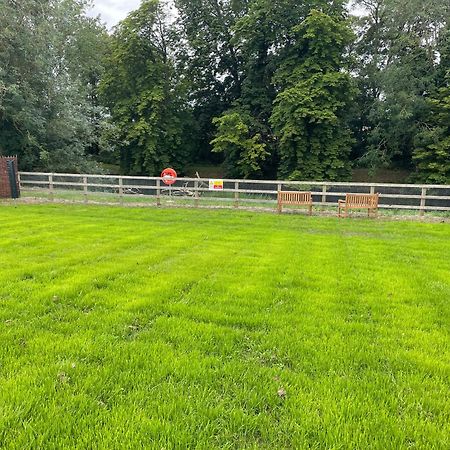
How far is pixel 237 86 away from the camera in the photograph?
31234 mm

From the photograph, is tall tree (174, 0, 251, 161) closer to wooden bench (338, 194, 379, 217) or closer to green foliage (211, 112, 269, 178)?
green foliage (211, 112, 269, 178)

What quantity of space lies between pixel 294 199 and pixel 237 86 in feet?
70.7

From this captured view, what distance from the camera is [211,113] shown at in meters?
32.2

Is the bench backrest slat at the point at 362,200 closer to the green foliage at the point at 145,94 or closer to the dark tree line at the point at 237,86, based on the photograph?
the dark tree line at the point at 237,86

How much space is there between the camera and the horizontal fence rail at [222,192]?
12250mm

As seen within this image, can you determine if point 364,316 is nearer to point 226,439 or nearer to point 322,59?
point 226,439

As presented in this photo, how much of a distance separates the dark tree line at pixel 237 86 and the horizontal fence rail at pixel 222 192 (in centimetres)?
448

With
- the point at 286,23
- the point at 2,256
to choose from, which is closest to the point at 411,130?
the point at 286,23

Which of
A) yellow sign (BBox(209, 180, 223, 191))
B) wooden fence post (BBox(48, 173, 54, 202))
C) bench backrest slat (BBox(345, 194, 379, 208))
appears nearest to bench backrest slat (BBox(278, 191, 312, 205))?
bench backrest slat (BBox(345, 194, 379, 208))

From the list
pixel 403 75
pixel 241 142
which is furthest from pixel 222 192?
pixel 403 75

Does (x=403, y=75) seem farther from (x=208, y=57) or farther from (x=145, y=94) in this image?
(x=145, y=94)

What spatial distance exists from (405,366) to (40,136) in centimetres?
2054

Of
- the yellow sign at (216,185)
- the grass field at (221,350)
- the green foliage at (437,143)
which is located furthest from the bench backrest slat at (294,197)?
the green foliage at (437,143)

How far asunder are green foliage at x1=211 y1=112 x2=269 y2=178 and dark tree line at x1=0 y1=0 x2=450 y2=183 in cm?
9
